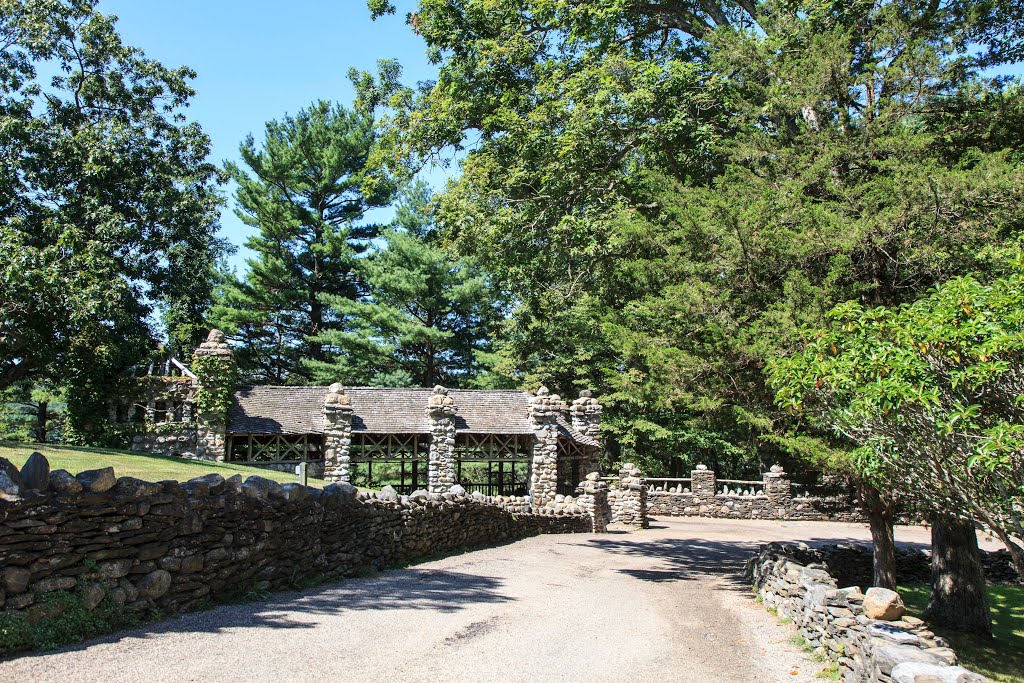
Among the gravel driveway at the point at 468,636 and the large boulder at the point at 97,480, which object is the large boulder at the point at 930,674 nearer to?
the gravel driveway at the point at 468,636

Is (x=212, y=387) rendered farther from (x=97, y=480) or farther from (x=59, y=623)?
(x=59, y=623)

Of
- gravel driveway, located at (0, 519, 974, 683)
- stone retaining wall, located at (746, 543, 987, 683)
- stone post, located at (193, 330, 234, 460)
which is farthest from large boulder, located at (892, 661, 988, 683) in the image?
stone post, located at (193, 330, 234, 460)

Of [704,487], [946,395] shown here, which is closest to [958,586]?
[946,395]

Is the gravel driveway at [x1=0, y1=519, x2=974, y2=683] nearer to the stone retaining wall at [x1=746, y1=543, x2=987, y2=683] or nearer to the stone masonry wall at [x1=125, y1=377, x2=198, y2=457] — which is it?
the stone retaining wall at [x1=746, y1=543, x2=987, y2=683]

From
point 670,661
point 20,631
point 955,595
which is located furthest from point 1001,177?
point 20,631

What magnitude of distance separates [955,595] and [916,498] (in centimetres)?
485

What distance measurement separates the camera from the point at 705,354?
11805 millimetres

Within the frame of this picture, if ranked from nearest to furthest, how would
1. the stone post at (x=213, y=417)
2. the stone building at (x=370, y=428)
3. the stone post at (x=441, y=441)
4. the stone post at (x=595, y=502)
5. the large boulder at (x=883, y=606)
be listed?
the large boulder at (x=883, y=606) → the stone post at (x=595, y=502) → the stone post at (x=441, y=441) → the stone building at (x=370, y=428) → the stone post at (x=213, y=417)

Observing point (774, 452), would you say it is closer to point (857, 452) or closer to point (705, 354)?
Answer: point (705, 354)

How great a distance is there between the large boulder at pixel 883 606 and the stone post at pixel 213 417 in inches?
849

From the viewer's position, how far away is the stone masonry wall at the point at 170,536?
6238 mm

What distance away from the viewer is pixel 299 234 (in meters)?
39.7

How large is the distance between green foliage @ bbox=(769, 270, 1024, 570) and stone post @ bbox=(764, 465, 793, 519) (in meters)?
21.6

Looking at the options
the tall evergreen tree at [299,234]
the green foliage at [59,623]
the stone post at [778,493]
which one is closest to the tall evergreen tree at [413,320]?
the tall evergreen tree at [299,234]
